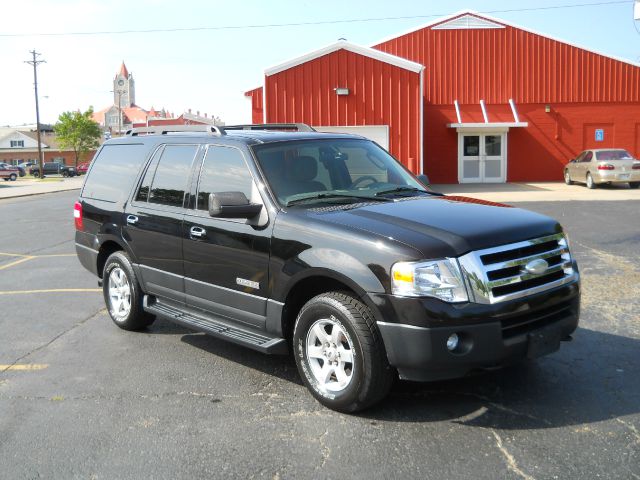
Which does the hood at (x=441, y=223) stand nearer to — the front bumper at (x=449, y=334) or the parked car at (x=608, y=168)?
the front bumper at (x=449, y=334)

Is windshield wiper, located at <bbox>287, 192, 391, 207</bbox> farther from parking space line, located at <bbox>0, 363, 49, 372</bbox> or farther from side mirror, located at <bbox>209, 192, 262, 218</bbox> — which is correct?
parking space line, located at <bbox>0, 363, 49, 372</bbox>

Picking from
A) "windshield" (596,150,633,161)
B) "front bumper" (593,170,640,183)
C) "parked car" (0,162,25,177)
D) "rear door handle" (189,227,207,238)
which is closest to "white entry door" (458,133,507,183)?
"windshield" (596,150,633,161)

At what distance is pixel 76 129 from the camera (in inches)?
3639

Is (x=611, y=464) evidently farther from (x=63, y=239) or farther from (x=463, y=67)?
(x=463, y=67)

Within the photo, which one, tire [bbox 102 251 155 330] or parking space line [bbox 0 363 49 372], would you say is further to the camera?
tire [bbox 102 251 155 330]

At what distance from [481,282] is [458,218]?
0.60m

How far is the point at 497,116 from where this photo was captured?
29.2 meters

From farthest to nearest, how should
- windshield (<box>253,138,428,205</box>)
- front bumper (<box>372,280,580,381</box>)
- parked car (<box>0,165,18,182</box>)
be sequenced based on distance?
parked car (<box>0,165,18,182</box>) → windshield (<box>253,138,428,205</box>) → front bumper (<box>372,280,580,381</box>)

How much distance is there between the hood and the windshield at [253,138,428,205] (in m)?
0.34

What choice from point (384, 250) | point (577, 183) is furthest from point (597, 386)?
point (577, 183)

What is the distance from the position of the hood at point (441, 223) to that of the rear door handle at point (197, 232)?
1.01 metres

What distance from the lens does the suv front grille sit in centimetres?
384

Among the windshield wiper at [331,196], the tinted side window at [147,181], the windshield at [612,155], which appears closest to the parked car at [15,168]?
the windshield at [612,155]

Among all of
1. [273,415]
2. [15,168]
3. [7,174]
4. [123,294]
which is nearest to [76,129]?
[15,168]
